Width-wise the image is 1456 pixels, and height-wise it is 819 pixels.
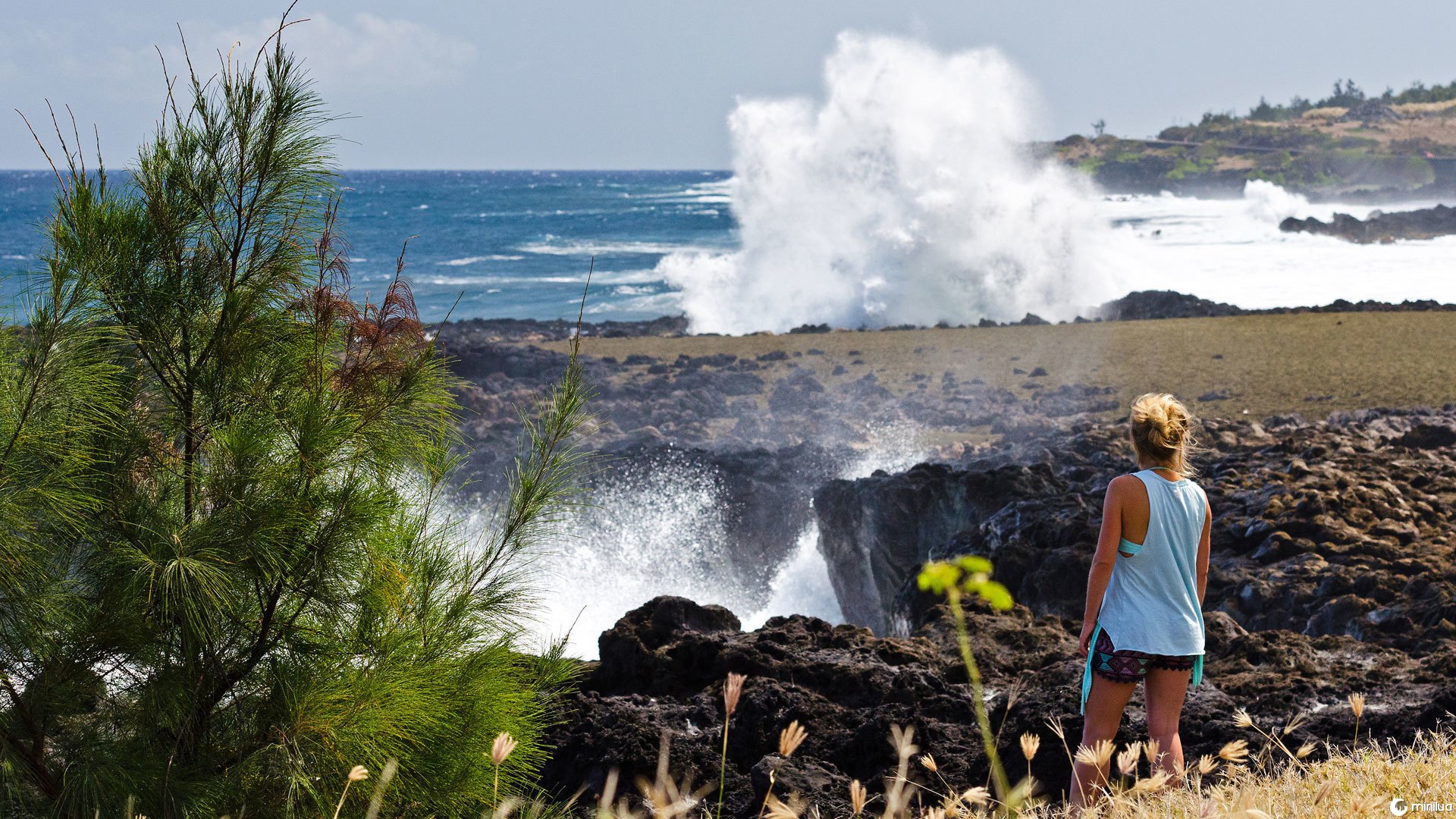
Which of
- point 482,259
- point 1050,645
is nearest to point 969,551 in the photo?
point 1050,645

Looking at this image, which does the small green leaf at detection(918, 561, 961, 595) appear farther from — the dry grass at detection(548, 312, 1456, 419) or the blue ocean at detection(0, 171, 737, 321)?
the dry grass at detection(548, 312, 1456, 419)

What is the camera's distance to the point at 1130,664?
118 inches

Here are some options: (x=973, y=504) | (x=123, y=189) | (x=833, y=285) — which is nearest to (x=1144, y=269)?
(x=833, y=285)

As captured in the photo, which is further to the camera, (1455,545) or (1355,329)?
(1355,329)

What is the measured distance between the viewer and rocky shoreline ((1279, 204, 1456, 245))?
34344 millimetres

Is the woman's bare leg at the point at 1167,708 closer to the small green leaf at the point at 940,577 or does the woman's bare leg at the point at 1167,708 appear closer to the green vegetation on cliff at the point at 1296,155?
the small green leaf at the point at 940,577

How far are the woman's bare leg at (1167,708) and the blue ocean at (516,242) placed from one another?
2656 millimetres

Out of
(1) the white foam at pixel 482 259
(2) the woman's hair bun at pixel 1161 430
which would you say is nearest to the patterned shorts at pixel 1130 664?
(2) the woman's hair bun at pixel 1161 430

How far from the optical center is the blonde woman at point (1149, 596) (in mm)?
2967

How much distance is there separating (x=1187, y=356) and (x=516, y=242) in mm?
46653

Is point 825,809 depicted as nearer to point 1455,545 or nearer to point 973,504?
point 1455,545

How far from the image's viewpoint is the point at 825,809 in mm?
3395

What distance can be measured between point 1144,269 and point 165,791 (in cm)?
3013

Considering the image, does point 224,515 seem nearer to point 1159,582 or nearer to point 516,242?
point 1159,582
